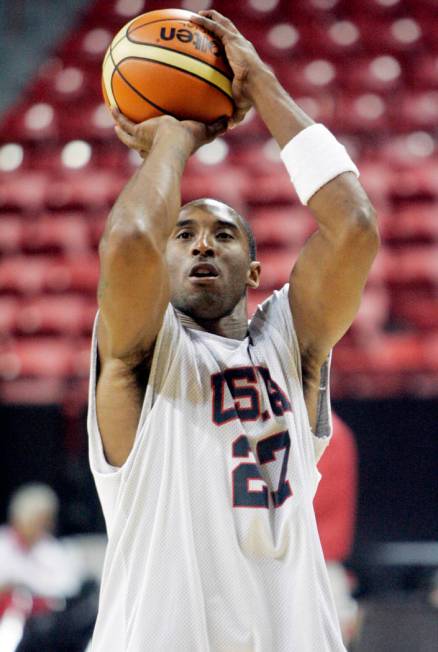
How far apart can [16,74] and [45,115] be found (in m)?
0.81

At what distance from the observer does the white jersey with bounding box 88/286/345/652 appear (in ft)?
5.99

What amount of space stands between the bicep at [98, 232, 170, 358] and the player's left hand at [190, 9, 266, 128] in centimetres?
52

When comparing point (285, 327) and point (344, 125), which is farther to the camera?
point (344, 125)

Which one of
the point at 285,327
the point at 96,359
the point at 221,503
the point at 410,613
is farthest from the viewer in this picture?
the point at 410,613

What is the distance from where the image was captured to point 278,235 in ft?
25.0

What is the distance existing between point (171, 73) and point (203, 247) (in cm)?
40

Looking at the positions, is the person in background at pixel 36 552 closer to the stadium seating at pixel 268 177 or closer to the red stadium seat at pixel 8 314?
the stadium seating at pixel 268 177

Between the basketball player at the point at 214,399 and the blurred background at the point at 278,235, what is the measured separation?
8.00 ft

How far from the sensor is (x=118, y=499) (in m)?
1.94

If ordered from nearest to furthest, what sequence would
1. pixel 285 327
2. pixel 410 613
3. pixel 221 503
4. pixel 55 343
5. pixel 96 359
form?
pixel 221 503 → pixel 96 359 → pixel 285 327 → pixel 410 613 → pixel 55 343

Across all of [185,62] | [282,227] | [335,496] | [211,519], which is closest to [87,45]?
[282,227]

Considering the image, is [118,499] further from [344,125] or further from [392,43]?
[392,43]

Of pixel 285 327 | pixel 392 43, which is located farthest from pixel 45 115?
pixel 285 327

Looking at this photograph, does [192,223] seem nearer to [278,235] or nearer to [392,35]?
[278,235]
